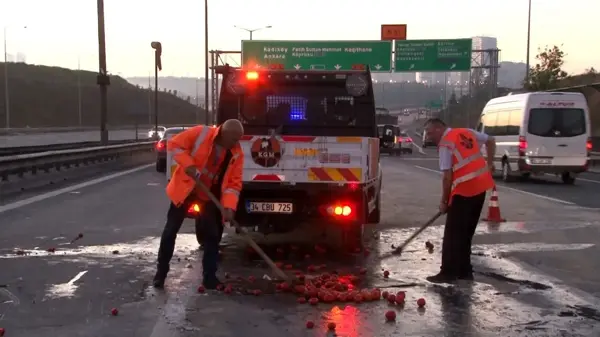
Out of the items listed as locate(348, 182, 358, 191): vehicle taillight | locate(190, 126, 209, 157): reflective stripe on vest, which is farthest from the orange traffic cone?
locate(190, 126, 209, 157): reflective stripe on vest

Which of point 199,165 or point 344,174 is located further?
point 344,174

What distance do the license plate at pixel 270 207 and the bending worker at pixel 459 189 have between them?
6.15 ft

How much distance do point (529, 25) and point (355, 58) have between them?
13276mm

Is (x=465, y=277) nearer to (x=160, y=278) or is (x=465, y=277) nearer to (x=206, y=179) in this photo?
(x=206, y=179)

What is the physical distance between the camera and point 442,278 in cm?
733

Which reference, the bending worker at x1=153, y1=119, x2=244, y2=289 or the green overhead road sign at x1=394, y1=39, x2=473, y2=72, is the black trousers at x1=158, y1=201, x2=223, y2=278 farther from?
the green overhead road sign at x1=394, y1=39, x2=473, y2=72

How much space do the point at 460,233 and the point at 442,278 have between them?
0.52 meters

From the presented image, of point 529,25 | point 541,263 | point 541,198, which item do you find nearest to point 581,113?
point 541,198

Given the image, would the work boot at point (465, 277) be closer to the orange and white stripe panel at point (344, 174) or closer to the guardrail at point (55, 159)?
the orange and white stripe panel at point (344, 174)

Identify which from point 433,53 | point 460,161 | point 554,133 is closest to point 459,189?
point 460,161

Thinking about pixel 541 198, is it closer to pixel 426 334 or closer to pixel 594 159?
pixel 426 334

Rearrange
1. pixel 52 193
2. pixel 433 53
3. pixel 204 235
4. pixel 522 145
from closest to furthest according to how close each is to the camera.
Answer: pixel 204 235, pixel 52 193, pixel 522 145, pixel 433 53

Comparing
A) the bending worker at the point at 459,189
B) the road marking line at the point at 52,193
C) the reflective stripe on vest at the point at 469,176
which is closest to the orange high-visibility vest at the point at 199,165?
the bending worker at the point at 459,189

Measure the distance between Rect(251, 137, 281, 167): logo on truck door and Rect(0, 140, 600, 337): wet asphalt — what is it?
3.90 feet
